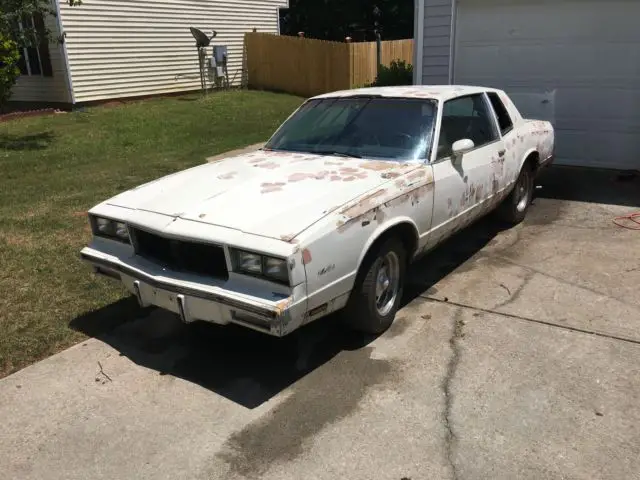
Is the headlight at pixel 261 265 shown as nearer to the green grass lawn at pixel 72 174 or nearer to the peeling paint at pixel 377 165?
the peeling paint at pixel 377 165

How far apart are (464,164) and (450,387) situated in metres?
1.95

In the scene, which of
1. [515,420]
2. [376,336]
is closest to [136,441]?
[376,336]

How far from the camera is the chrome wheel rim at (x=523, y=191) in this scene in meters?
6.11

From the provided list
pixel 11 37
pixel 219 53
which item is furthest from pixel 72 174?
pixel 219 53

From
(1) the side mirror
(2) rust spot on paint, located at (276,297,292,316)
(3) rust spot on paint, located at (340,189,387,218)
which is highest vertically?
(1) the side mirror

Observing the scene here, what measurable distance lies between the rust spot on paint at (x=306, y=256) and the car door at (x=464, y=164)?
1.44 m

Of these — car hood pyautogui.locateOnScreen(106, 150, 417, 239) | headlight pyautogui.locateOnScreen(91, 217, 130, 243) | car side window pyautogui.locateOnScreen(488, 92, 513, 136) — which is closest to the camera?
car hood pyautogui.locateOnScreen(106, 150, 417, 239)

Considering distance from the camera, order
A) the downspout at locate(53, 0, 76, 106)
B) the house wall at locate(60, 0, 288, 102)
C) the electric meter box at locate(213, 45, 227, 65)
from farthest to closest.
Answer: the electric meter box at locate(213, 45, 227, 65) < the house wall at locate(60, 0, 288, 102) < the downspout at locate(53, 0, 76, 106)

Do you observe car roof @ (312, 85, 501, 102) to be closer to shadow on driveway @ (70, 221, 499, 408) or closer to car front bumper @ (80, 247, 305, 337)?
shadow on driveway @ (70, 221, 499, 408)

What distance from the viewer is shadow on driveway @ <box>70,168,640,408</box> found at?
3467mm

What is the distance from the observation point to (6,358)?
3.72 metres

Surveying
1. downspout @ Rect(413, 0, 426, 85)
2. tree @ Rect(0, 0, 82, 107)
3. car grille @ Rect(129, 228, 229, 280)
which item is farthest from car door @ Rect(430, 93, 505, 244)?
tree @ Rect(0, 0, 82, 107)

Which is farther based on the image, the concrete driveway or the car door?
the car door

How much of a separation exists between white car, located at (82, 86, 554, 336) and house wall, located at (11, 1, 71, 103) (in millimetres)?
11193
